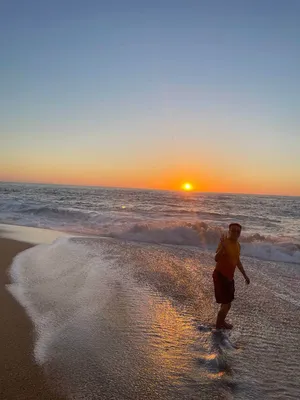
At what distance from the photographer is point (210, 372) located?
3678mm

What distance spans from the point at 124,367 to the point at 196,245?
32.7 feet

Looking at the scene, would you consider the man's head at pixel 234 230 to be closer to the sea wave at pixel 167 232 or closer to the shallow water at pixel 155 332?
the shallow water at pixel 155 332

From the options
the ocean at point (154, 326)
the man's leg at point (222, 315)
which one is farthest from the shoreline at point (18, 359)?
the man's leg at point (222, 315)

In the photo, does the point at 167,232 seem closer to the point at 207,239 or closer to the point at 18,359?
the point at 207,239

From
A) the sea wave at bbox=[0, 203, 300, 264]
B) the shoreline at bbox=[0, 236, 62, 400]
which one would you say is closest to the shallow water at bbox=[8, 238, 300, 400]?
the shoreline at bbox=[0, 236, 62, 400]

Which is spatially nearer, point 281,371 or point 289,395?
point 289,395

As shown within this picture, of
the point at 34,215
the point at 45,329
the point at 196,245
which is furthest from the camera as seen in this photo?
the point at 34,215

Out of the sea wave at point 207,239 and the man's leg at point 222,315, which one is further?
the sea wave at point 207,239

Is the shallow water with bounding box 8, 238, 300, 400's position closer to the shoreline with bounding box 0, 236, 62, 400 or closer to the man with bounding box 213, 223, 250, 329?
the shoreline with bounding box 0, 236, 62, 400

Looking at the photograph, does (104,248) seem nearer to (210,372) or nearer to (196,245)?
(196,245)

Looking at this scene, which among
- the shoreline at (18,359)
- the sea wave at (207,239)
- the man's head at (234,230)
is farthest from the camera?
the sea wave at (207,239)

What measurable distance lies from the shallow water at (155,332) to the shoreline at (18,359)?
0.40 ft

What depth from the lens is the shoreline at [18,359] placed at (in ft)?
10.6

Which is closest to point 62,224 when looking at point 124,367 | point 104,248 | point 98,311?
point 104,248
